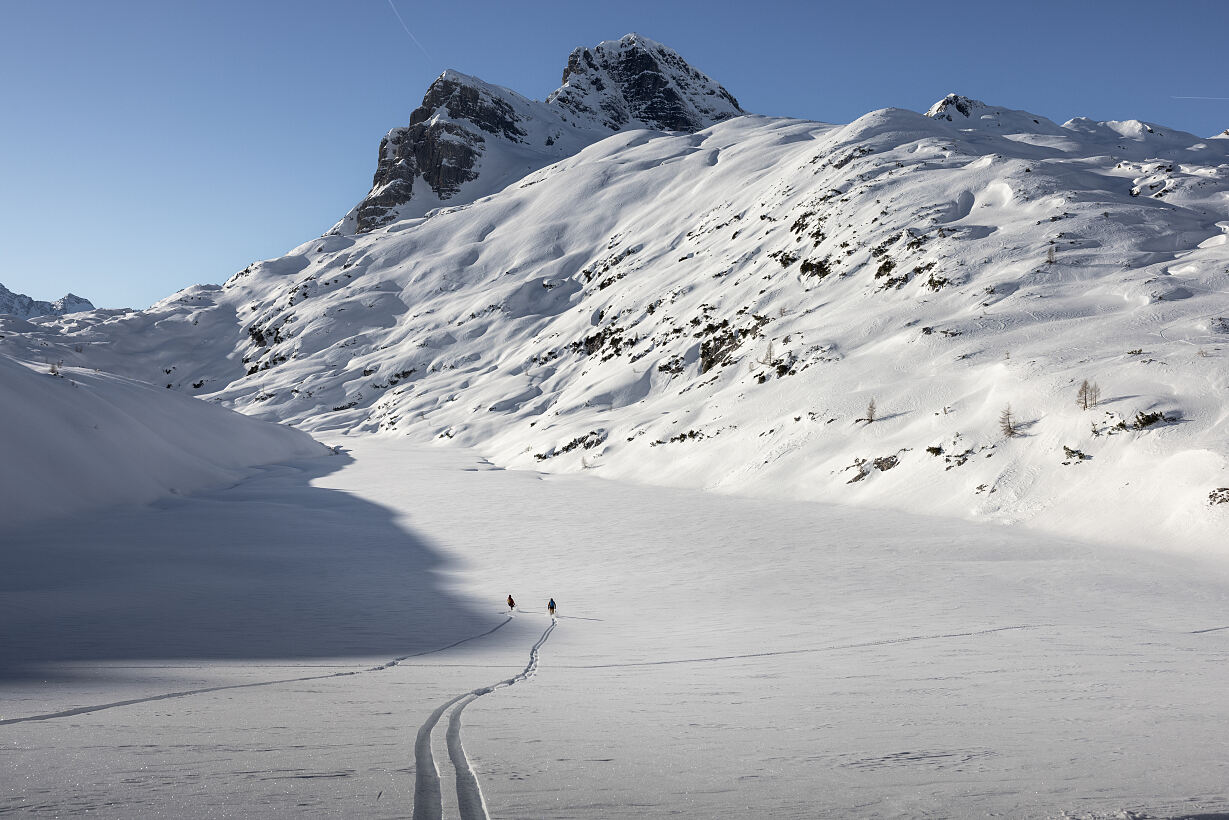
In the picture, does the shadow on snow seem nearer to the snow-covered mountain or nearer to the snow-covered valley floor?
A: the snow-covered valley floor

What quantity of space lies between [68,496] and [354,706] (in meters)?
17.3

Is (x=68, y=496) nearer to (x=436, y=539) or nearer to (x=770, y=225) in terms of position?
(x=436, y=539)

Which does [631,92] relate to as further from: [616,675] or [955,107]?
[616,675]

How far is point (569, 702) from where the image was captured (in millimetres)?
5332

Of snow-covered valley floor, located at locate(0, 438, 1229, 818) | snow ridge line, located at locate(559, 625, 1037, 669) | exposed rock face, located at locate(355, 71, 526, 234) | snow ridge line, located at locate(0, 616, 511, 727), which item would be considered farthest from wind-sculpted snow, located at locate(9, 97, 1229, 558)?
exposed rock face, located at locate(355, 71, 526, 234)

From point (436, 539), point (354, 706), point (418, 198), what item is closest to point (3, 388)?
point (436, 539)

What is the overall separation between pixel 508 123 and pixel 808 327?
141528 millimetres

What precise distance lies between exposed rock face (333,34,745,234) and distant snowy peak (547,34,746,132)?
27 centimetres

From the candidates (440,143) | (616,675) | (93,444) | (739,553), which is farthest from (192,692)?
(440,143)

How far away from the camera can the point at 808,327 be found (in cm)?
3481

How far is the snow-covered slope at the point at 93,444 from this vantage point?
16.8 m

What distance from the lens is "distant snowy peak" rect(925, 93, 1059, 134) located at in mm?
93625

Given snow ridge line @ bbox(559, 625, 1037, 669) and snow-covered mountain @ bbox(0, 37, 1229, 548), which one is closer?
snow ridge line @ bbox(559, 625, 1037, 669)

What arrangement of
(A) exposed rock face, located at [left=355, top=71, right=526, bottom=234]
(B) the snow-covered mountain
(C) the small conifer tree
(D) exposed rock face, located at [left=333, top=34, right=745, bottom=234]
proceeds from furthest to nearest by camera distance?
(D) exposed rock face, located at [left=333, top=34, right=745, bottom=234], (A) exposed rock face, located at [left=355, top=71, right=526, bottom=234], (C) the small conifer tree, (B) the snow-covered mountain
